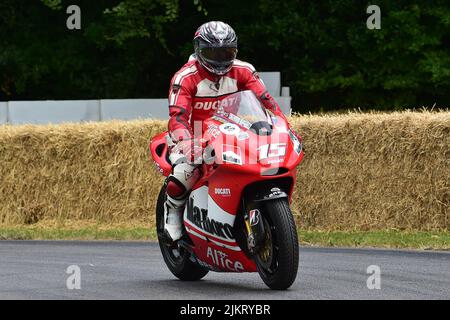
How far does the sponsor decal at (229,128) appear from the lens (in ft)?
30.2

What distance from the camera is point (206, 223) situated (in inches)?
379

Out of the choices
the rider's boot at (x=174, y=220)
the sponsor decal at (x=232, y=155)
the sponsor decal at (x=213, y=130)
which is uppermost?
the sponsor decal at (x=213, y=130)

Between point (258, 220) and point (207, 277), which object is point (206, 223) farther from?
point (207, 277)

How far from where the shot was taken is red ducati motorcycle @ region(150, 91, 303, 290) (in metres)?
8.88

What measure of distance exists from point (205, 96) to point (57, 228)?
869 cm

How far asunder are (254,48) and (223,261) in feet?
61.6

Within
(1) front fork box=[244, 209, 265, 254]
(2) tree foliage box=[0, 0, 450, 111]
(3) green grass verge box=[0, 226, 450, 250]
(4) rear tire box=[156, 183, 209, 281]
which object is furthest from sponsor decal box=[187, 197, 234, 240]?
(2) tree foliage box=[0, 0, 450, 111]

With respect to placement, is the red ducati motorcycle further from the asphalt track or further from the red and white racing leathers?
the asphalt track

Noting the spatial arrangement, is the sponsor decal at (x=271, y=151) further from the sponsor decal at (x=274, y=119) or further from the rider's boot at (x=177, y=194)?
the rider's boot at (x=177, y=194)

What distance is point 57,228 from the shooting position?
18.2 meters

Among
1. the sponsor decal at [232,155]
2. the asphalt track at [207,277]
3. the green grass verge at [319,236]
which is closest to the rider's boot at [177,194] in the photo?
the asphalt track at [207,277]

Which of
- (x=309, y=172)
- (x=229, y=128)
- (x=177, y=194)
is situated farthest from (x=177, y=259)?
(x=309, y=172)

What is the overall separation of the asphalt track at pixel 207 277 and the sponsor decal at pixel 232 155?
0.97m
